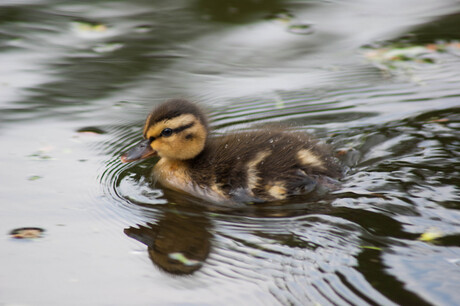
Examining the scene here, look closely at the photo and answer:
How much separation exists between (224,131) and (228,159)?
90 centimetres

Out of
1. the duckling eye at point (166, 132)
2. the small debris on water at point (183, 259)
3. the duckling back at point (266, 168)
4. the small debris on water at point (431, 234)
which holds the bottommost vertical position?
the small debris on water at point (183, 259)

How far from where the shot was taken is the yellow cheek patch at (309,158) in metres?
4.18

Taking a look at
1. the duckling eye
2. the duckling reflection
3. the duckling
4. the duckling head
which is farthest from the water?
the duckling eye

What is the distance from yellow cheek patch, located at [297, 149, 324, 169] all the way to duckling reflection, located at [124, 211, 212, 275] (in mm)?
751

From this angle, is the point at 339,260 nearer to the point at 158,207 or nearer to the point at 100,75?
the point at 158,207

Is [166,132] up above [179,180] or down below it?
above

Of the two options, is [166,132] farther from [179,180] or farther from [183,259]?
[183,259]

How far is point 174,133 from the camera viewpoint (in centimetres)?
435

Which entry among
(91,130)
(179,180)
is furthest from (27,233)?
(91,130)

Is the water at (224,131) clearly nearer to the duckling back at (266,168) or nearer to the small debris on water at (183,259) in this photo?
the small debris on water at (183,259)

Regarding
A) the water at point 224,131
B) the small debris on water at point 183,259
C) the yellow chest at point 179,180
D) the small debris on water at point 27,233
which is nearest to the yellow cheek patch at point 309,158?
the water at point 224,131

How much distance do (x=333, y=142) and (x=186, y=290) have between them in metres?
2.09

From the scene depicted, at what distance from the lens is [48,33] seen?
6812mm

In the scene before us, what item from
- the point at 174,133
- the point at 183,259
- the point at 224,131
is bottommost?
the point at 183,259
